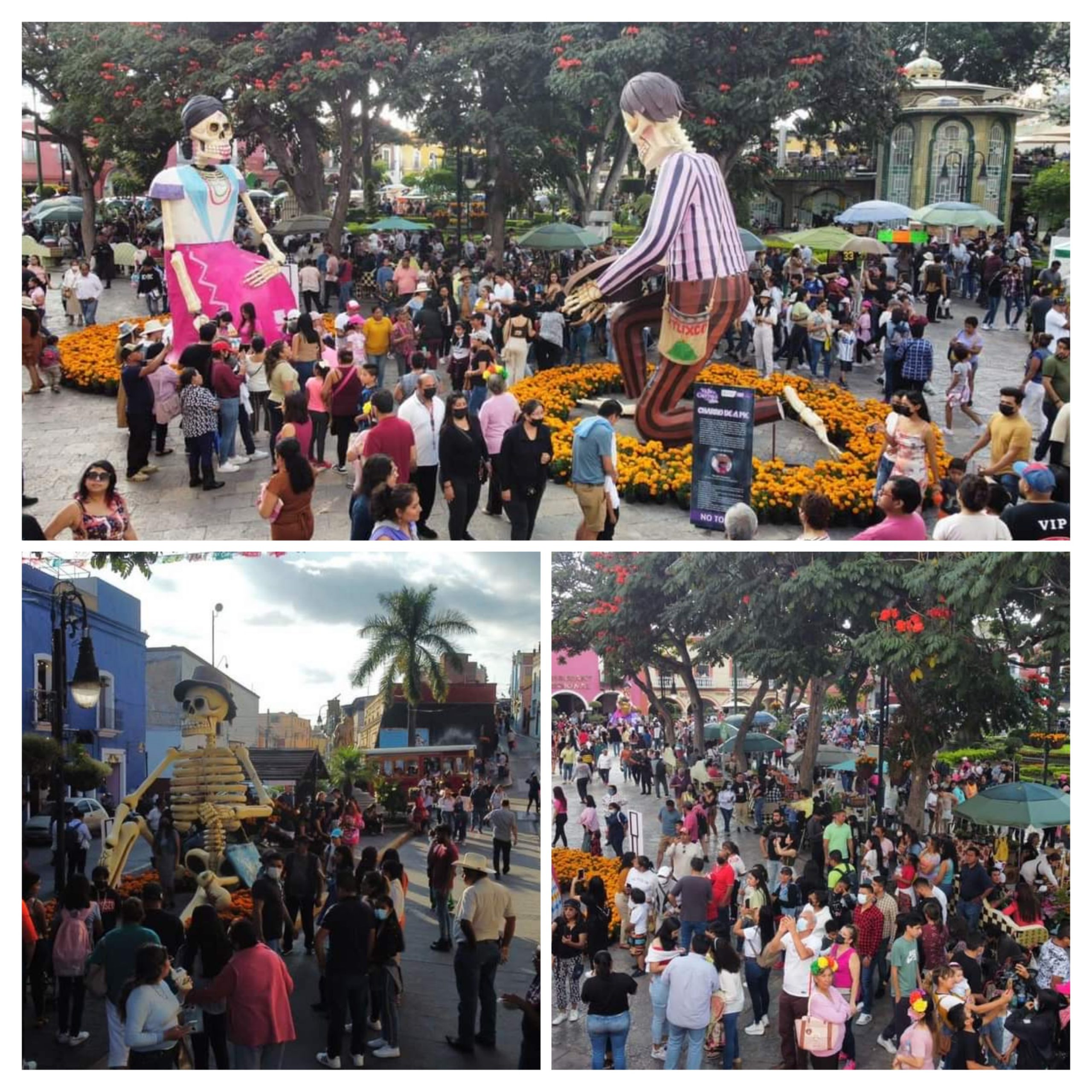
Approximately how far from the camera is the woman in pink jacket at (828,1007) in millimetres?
7430

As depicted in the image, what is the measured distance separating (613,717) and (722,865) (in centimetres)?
112

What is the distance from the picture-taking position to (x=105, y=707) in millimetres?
7559

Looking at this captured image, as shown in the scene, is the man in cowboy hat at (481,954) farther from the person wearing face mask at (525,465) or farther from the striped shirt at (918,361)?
the striped shirt at (918,361)

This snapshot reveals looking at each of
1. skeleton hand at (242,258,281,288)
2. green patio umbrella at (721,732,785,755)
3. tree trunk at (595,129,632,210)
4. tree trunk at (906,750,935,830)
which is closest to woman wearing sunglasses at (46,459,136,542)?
green patio umbrella at (721,732,785,755)

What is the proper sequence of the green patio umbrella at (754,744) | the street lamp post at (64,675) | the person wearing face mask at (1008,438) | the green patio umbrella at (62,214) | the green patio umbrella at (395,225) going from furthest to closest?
1. the green patio umbrella at (62,214)
2. the green patio umbrella at (395,225)
3. the person wearing face mask at (1008,438)
4. the green patio umbrella at (754,744)
5. the street lamp post at (64,675)

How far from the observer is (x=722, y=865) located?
314 inches

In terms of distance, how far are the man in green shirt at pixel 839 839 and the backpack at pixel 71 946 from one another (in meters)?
3.95

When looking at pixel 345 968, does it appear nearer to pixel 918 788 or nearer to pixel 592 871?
pixel 592 871

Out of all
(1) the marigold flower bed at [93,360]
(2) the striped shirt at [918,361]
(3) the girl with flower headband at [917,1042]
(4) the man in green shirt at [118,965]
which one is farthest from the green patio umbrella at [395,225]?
(3) the girl with flower headband at [917,1042]

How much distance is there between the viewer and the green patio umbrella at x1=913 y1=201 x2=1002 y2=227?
18.2 m

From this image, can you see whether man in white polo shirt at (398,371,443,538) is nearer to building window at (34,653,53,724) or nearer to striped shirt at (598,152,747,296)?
striped shirt at (598,152,747,296)

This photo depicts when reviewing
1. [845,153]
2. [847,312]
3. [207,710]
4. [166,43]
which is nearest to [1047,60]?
[845,153]

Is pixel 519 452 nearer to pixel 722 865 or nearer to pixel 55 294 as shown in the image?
pixel 722 865

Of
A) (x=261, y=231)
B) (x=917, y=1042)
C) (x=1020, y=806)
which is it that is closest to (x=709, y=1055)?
(x=917, y=1042)
